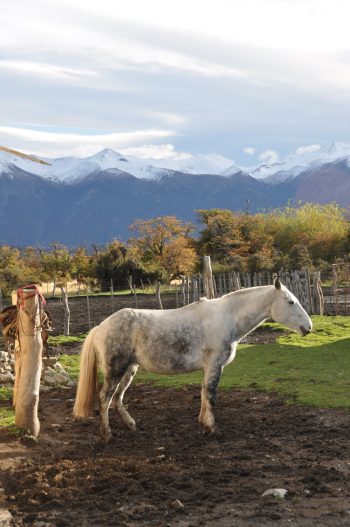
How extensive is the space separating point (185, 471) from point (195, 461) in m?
0.42

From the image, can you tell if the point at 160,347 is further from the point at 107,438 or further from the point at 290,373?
the point at 290,373

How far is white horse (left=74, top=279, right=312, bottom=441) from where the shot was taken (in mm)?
9117

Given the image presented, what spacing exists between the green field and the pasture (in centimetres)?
5

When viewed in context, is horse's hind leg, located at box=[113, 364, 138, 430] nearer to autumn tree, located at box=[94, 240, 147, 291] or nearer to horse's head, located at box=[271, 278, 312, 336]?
horse's head, located at box=[271, 278, 312, 336]

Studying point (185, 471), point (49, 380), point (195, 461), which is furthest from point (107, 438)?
point (49, 380)

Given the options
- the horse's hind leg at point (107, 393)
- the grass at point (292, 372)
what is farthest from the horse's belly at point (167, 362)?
the grass at point (292, 372)

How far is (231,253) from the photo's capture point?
55375mm

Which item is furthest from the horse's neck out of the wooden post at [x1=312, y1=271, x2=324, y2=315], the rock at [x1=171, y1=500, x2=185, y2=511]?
the wooden post at [x1=312, y1=271, x2=324, y2=315]

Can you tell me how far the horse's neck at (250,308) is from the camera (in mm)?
9805

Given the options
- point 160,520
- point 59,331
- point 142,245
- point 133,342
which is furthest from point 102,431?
point 142,245

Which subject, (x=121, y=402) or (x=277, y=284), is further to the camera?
(x=277, y=284)

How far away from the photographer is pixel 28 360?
9211 mm

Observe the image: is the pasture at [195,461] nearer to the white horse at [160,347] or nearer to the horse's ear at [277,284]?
the white horse at [160,347]

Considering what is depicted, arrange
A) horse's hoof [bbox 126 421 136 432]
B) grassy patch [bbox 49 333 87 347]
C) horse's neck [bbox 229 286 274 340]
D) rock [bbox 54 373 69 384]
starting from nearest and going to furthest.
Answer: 1. horse's hoof [bbox 126 421 136 432]
2. horse's neck [bbox 229 286 274 340]
3. rock [bbox 54 373 69 384]
4. grassy patch [bbox 49 333 87 347]
